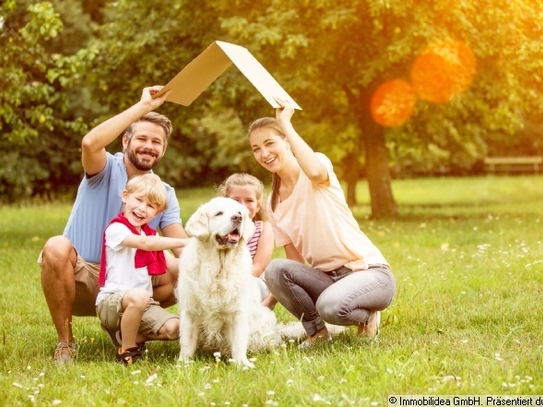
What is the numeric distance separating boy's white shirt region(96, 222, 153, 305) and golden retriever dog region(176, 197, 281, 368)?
0.38 metres

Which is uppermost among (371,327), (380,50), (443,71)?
(380,50)

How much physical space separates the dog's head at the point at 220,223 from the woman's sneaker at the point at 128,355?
0.93m

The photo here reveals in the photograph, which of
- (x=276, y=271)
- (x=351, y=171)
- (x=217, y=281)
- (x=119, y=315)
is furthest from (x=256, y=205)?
(x=351, y=171)

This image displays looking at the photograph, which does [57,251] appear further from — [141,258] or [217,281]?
[217,281]

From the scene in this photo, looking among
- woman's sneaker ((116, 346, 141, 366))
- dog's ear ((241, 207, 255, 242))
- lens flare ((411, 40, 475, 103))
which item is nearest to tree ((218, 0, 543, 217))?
lens flare ((411, 40, 475, 103))

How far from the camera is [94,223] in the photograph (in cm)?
538

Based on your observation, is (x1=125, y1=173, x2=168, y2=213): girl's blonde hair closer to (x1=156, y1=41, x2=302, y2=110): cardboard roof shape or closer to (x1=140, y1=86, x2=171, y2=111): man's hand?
(x1=140, y1=86, x2=171, y2=111): man's hand

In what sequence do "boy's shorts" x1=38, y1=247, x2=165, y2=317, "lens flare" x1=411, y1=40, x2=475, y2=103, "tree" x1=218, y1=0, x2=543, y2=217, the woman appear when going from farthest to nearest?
"lens flare" x1=411, y1=40, x2=475, y2=103 < "tree" x1=218, y1=0, x2=543, y2=217 < "boy's shorts" x1=38, y1=247, x2=165, y2=317 < the woman

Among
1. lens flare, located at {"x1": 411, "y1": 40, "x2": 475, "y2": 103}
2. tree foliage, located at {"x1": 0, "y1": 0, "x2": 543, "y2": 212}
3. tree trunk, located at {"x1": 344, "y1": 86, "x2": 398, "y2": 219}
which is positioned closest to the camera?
tree foliage, located at {"x1": 0, "y1": 0, "x2": 543, "y2": 212}

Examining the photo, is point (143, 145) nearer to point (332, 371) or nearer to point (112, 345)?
point (112, 345)

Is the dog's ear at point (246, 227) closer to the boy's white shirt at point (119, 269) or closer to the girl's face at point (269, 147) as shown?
the girl's face at point (269, 147)

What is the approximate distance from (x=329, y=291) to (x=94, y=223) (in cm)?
183

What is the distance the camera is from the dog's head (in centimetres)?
459

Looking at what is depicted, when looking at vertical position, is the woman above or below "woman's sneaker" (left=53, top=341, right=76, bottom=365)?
above
